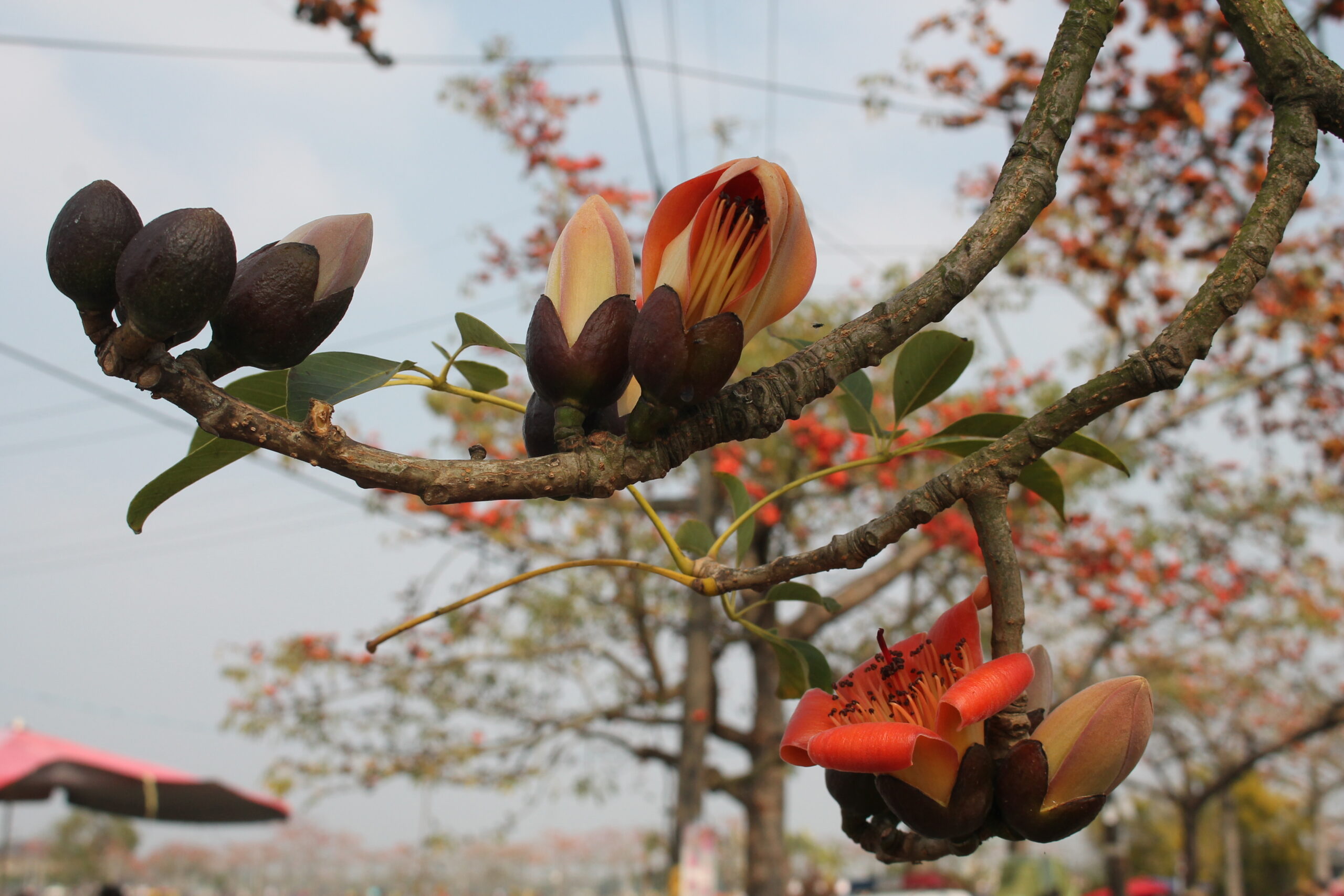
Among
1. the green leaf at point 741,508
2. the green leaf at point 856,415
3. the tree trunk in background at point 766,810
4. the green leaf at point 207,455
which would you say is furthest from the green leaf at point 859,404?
the tree trunk in background at point 766,810

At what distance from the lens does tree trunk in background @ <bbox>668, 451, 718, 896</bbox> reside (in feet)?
20.0

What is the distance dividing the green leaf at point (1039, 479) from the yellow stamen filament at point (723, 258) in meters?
0.27

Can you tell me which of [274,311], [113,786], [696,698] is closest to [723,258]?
[274,311]

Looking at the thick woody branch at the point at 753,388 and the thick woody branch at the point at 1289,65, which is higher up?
the thick woody branch at the point at 1289,65

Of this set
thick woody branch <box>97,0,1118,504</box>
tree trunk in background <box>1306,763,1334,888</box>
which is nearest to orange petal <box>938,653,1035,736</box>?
thick woody branch <box>97,0,1118,504</box>

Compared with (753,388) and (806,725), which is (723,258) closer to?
(753,388)

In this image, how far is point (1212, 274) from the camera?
1.98ft

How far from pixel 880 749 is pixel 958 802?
0.20 feet

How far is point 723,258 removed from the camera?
55 cm

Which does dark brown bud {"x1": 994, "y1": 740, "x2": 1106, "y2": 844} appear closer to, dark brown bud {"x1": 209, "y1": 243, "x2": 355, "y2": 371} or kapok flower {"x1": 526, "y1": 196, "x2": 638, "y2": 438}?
kapok flower {"x1": 526, "y1": 196, "x2": 638, "y2": 438}

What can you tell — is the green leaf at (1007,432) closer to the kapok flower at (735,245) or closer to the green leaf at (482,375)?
the kapok flower at (735,245)

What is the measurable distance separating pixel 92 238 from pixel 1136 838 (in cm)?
3112

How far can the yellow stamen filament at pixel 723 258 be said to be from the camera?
1.78 ft

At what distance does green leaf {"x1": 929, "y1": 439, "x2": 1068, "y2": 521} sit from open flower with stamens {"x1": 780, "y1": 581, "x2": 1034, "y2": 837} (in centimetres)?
15
